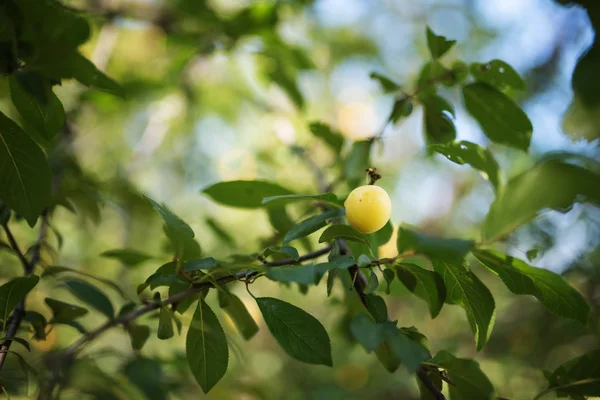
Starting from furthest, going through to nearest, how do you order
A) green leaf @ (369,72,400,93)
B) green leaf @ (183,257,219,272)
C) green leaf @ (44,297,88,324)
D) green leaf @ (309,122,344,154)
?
1. green leaf @ (309,122,344,154)
2. green leaf @ (369,72,400,93)
3. green leaf @ (44,297,88,324)
4. green leaf @ (183,257,219,272)

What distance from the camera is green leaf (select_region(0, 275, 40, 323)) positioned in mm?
479

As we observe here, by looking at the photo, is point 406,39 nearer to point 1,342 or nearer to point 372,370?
point 372,370

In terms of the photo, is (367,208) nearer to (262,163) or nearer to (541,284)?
(541,284)

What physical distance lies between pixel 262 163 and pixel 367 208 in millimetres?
855

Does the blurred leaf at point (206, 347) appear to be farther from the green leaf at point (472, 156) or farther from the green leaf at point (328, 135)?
the green leaf at point (328, 135)

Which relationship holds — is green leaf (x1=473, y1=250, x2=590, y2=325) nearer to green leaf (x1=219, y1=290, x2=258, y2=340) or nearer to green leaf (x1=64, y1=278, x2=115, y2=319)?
green leaf (x1=219, y1=290, x2=258, y2=340)

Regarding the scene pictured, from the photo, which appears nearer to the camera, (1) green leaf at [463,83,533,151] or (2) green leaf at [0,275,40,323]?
(2) green leaf at [0,275,40,323]

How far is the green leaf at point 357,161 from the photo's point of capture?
26.6 inches

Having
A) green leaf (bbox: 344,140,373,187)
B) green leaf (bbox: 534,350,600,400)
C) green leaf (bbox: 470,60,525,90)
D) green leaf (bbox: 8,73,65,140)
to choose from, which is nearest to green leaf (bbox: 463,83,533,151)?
green leaf (bbox: 470,60,525,90)

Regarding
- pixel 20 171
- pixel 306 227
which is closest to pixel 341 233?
pixel 306 227

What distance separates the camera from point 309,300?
2021 mm

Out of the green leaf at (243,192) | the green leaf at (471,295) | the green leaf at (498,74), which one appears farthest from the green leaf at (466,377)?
the green leaf at (498,74)

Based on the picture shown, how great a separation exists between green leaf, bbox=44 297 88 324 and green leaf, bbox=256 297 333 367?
256mm

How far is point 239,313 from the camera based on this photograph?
535 millimetres
